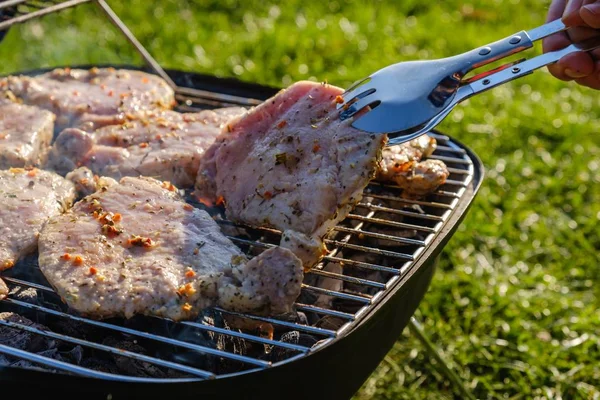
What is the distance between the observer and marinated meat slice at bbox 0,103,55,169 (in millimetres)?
3160

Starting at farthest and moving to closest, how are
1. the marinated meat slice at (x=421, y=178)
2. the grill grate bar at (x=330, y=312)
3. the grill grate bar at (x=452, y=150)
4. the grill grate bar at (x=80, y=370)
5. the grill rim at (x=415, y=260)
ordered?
the grill grate bar at (x=452, y=150), the marinated meat slice at (x=421, y=178), the grill grate bar at (x=330, y=312), the grill rim at (x=415, y=260), the grill grate bar at (x=80, y=370)

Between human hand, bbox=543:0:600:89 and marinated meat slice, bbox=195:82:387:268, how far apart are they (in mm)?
821

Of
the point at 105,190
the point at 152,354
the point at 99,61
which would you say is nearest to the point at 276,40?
the point at 99,61

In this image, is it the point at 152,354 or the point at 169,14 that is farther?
the point at 169,14

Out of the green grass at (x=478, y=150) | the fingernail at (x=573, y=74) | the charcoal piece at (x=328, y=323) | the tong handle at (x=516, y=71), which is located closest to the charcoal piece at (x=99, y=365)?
the charcoal piece at (x=328, y=323)

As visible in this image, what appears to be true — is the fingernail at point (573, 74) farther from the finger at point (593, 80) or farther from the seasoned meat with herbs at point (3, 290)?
the seasoned meat with herbs at point (3, 290)

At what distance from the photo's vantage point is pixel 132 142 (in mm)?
3279

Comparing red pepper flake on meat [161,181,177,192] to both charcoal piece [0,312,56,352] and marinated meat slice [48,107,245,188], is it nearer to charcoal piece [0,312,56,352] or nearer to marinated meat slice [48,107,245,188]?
marinated meat slice [48,107,245,188]

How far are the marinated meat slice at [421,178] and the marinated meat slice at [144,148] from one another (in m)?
0.90

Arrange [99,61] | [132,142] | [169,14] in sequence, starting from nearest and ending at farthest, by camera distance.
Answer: [132,142] < [99,61] < [169,14]

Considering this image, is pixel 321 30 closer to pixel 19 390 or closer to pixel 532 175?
pixel 532 175

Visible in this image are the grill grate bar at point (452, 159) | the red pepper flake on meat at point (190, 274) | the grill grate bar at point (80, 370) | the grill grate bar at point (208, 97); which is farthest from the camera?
the grill grate bar at point (208, 97)

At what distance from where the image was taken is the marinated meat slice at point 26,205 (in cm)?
260

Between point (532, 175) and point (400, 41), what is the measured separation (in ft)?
7.93
